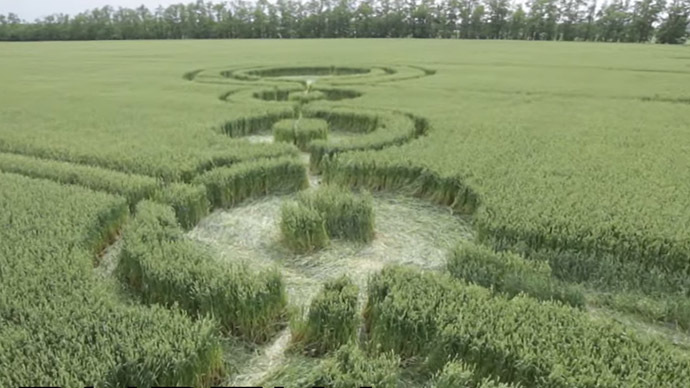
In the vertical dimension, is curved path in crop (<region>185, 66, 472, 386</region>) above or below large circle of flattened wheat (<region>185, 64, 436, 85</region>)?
below

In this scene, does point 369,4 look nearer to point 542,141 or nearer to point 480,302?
point 542,141

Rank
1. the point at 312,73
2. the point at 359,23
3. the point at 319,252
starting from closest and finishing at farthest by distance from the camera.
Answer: the point at 319,252, the point at 312,73, the point at 359,23

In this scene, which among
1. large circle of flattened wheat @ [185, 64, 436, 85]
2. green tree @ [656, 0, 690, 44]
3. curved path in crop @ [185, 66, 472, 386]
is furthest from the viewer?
green tree @ [656, 0, 690, 44]

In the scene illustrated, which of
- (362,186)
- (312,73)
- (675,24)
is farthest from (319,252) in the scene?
(675,24)

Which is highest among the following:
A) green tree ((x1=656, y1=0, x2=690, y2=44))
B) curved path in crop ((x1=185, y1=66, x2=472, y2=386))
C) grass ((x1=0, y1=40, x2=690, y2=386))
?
green tree ((x1=656, y1=0, x2=690, y2=44))

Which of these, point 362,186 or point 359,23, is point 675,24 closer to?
point 359,23

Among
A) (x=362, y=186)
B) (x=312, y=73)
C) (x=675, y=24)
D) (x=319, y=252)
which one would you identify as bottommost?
(x=319, y=252)

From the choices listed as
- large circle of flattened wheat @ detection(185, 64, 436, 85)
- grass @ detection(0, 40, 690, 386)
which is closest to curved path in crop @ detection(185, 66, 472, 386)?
grass @ detection(0, 40, 690, 386)

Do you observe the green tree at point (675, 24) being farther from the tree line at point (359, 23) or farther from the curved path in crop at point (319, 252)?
the curved path in crop at point (319, 252)

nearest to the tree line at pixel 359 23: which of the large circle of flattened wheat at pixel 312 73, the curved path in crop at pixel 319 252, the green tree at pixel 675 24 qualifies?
the green tree at pixel 675 24

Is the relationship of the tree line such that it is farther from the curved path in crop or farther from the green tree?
the curved path in crop

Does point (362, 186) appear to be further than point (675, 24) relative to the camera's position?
No
